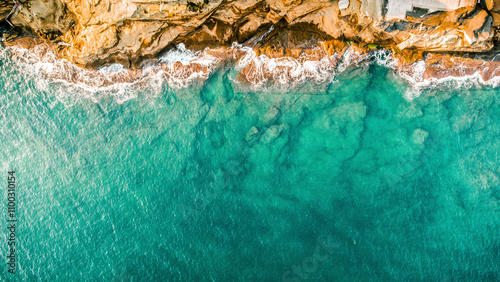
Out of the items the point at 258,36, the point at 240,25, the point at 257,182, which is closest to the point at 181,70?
the point at 240,25

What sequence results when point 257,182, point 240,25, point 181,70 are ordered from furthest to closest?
point 181,70 → point 240,25 → point 257,182

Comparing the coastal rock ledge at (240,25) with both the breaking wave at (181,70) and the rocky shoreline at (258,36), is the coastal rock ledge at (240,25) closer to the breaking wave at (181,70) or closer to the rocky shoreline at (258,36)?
the rocky shoreline at (258,36)

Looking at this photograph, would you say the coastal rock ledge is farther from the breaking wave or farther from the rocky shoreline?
the breaking wave

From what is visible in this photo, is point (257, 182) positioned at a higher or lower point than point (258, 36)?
lower

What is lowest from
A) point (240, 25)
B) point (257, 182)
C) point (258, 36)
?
point (257, 182)

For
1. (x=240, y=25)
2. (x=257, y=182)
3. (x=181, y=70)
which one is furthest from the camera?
(x=181, y=70)

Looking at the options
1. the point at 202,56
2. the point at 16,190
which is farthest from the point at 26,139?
the point at 202,56

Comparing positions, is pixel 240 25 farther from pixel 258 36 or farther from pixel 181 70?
pixel 181 70
